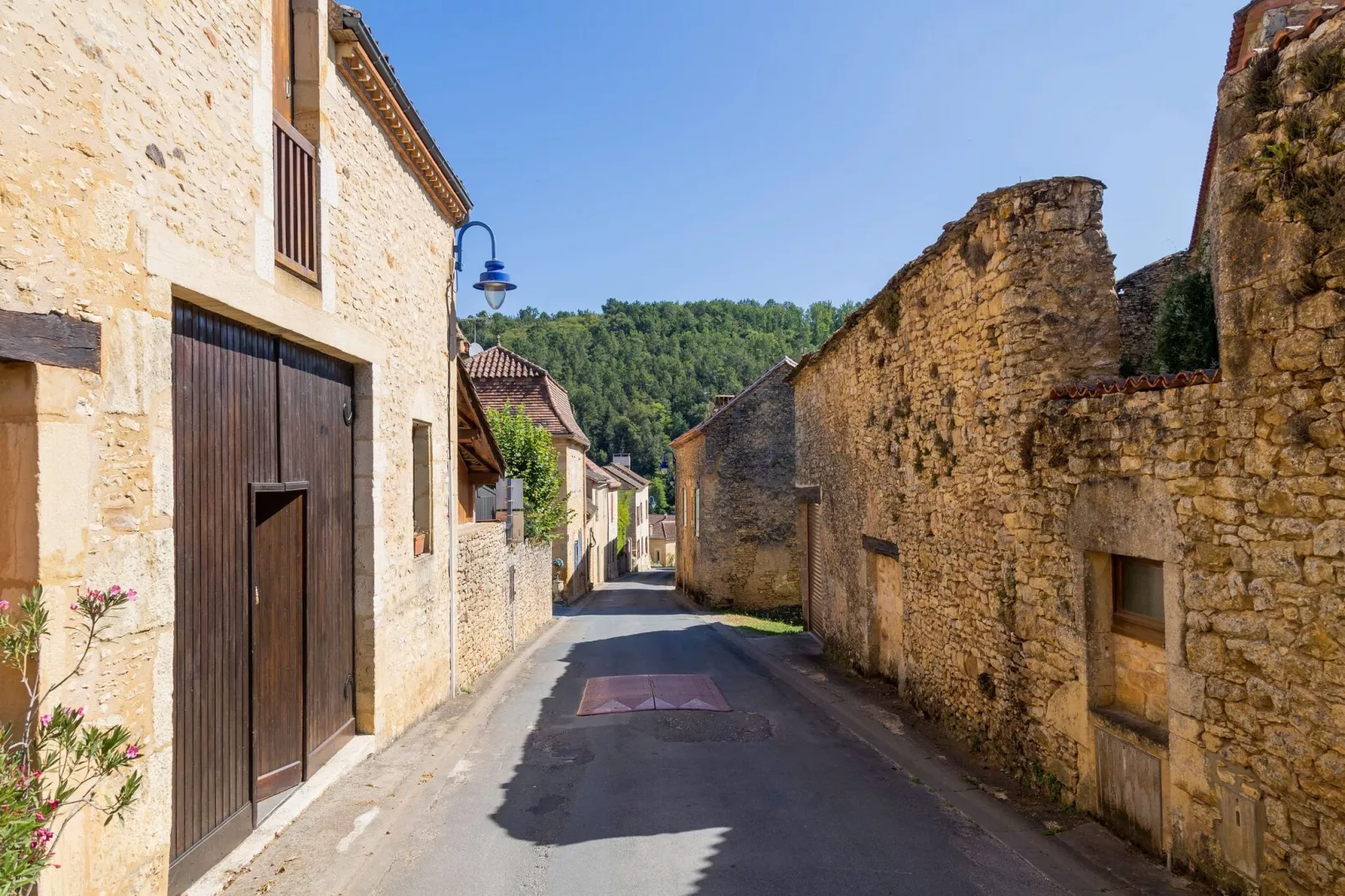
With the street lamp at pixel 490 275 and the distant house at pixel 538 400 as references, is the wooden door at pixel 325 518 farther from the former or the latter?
the distant house at pixel 538 400

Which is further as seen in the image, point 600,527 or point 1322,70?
point 600,527

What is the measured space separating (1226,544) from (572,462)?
25869 millimetres

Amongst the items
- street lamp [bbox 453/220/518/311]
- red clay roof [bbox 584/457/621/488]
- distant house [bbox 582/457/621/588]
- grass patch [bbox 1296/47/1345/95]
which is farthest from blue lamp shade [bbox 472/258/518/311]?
red clay roof [bbox 584/457/621/488]

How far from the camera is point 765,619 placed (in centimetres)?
2086

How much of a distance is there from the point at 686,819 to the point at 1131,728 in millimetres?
3032

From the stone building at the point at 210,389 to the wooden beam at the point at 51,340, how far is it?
0.03ft

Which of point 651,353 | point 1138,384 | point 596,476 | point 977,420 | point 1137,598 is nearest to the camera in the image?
point 1138,384

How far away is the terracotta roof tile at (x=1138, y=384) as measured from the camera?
4590 mm

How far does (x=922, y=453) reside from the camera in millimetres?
8773

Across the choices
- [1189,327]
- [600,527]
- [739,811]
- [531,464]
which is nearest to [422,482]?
[739,811]

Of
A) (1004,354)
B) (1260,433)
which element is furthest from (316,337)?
(1260,433)

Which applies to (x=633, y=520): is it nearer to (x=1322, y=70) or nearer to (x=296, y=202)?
(x=296, y=202)

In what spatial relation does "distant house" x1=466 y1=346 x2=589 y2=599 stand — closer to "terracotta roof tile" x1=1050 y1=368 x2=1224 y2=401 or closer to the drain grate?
the drain grate

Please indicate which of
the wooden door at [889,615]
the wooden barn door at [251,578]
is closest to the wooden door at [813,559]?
the wooden door at [889,615]
